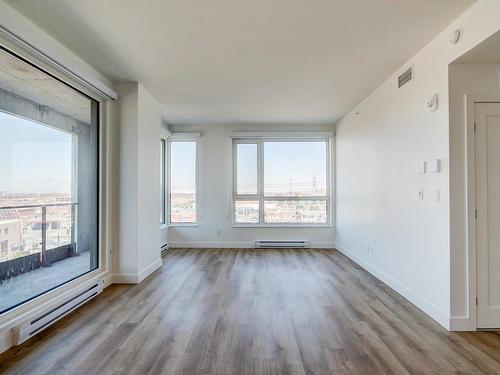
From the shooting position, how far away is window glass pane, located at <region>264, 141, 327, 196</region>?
20.9ft

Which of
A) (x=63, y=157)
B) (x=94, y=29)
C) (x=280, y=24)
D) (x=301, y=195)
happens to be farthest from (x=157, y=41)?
(x=301, y=195)

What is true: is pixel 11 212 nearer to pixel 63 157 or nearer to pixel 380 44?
pixel 63 157

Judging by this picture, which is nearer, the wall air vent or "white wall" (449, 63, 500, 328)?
"white wall" (449, 63, 500, 328)

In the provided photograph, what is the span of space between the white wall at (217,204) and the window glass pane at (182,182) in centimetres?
20

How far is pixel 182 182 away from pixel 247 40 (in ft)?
13.5

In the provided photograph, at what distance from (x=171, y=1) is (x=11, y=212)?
2.22m

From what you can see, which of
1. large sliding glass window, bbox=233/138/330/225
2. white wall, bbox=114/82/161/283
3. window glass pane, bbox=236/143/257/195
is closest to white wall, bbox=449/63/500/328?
white wall, bbox=114/82/161/283

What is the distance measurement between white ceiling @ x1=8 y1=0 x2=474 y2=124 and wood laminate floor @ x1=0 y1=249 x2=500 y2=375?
272cm

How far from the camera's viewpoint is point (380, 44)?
2.88 meters

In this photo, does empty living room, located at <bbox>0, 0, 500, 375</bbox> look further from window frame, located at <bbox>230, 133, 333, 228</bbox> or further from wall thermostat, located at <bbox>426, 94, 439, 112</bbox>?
window frame, located at <bbox>230, 133, 333, 228</bbox>

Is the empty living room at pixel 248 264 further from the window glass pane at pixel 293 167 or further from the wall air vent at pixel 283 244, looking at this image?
the window glass pane at pixel 293 167

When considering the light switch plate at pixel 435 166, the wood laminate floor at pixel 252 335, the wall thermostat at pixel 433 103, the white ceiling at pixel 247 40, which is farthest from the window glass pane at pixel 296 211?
the wall thermostat at pixel 433 103

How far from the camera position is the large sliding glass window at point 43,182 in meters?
2.40

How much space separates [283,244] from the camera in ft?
20.2
